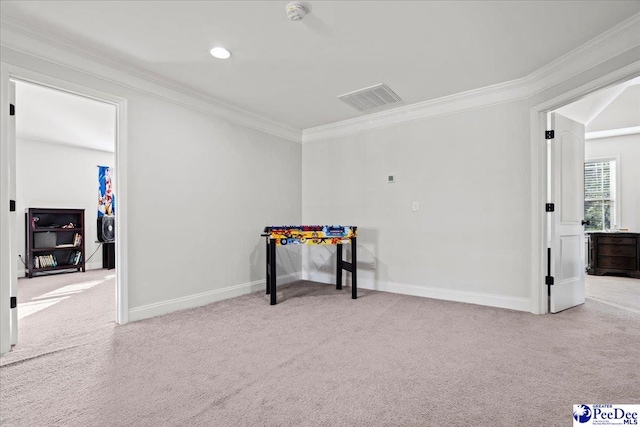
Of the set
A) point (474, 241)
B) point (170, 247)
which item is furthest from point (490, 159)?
point (170, 247)

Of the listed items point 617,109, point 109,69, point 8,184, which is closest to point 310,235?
point 109,69

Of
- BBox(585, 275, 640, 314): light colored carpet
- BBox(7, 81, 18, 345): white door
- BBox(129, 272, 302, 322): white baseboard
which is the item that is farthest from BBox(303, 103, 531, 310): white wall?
BBox(7, 81, 18, 345): white door

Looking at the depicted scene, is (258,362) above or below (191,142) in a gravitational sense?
below

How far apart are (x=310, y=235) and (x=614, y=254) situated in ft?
17.5

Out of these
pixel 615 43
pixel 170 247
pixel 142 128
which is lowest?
pixel 170 247

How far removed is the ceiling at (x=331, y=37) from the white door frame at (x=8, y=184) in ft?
1.15

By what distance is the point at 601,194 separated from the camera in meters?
5.99

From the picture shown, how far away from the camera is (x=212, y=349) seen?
2328 millimetres

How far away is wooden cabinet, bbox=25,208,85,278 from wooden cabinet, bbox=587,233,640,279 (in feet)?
30.1

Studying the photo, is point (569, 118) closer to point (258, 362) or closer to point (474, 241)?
point (474, 241)

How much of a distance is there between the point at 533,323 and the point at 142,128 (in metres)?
4.08

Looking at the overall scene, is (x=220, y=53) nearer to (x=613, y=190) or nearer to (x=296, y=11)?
(x=296, y=11)

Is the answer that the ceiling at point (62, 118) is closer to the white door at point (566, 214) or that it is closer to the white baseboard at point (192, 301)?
the white baseboard at point (192, 301)

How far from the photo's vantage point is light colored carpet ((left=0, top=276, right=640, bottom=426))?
61.2 inches
